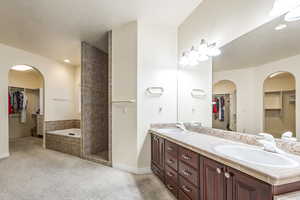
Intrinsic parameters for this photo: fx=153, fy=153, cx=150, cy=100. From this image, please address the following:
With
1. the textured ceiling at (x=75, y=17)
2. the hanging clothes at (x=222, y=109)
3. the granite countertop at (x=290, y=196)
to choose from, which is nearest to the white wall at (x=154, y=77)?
the textured ceiling at (x=75, y=17)

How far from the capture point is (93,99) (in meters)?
3.80

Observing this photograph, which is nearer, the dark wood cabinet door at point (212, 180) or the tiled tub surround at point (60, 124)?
the dark wood cabinet door at point (212, 180)

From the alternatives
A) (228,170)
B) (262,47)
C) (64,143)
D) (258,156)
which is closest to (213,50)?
(262,47)

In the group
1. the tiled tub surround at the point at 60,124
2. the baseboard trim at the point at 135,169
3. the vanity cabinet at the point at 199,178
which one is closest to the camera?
the vanity cabinet at the point at 199,178

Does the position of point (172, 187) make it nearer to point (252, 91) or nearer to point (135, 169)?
point (135, 169)

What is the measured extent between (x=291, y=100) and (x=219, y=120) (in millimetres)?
847

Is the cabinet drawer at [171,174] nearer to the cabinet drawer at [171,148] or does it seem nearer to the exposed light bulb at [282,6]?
the cabinet drawer at [171,148]

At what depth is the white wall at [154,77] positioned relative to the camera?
2719 millimetres

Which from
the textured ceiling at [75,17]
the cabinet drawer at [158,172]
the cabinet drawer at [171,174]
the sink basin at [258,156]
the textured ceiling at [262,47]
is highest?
the textured ceiling at [75,17]

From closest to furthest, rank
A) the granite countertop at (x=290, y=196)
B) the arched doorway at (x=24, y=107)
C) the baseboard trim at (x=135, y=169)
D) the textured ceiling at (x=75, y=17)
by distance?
the granite countertop at (x=290, y=196), the textured ceiling at (x=75, y=17), the baseboard trim at (x=135, y=169), the arched doorway at (x=24, y=107)

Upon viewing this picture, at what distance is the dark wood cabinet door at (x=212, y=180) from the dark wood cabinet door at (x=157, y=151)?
93 centimetres

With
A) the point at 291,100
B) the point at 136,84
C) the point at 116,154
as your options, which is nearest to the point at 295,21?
the point at 291,100

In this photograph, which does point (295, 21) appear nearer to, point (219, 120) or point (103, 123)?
point (219, 120)

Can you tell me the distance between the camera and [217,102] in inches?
82.2
